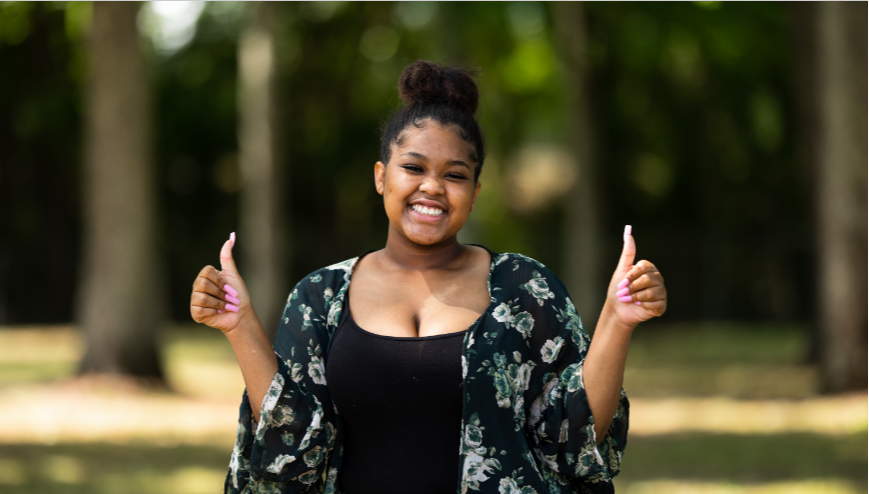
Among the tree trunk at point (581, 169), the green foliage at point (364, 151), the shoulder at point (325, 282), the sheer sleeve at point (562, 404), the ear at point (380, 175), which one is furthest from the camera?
the green foliage at point (364, 151)

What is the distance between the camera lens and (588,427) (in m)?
2.90

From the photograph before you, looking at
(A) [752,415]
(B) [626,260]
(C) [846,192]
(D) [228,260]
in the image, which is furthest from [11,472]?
(C) [846,192]

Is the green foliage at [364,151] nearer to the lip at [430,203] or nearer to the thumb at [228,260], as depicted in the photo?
the lip at [430,203]

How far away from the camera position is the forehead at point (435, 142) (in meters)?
3.09

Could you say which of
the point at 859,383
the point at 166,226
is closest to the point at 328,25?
the point at 166,226

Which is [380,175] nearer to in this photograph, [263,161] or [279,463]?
[279,463]

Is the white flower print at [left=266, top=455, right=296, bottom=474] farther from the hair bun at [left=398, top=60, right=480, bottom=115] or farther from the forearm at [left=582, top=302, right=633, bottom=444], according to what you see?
the hair bun at [left=398, top=60, right=480, bottom=115]

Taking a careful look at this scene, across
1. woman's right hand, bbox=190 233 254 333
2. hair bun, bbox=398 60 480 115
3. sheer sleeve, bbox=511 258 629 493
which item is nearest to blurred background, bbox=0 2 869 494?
hair bun, bbox=398 60 480 115

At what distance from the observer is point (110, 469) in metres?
7.55

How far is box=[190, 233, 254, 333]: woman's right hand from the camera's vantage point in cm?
295

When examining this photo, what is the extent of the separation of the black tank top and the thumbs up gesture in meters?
0.46

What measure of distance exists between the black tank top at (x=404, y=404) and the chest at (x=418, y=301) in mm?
53

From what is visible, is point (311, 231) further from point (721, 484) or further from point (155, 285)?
point (721, 484)

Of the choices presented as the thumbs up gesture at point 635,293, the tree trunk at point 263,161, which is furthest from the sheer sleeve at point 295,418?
the tree trunk at point 263,161
